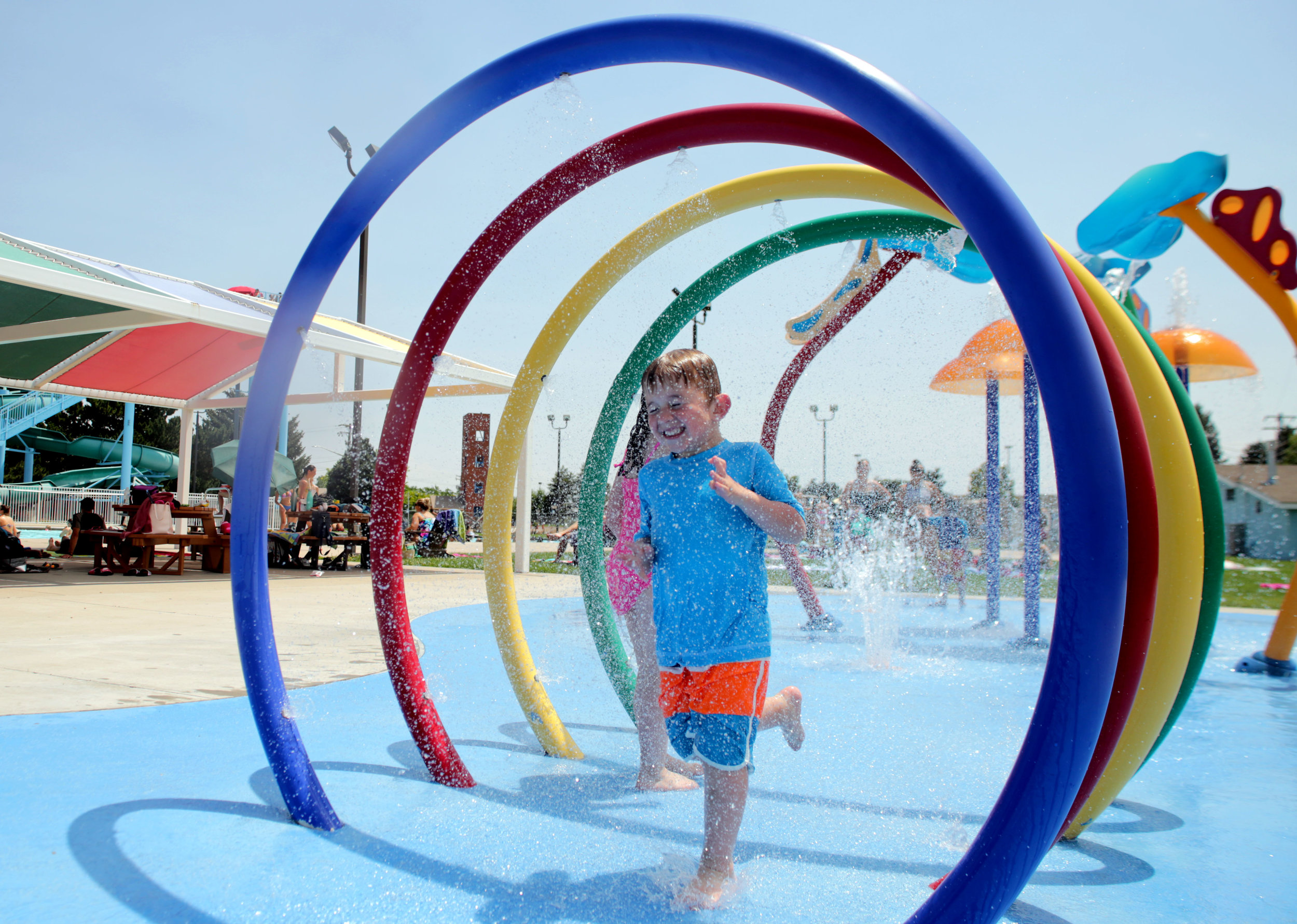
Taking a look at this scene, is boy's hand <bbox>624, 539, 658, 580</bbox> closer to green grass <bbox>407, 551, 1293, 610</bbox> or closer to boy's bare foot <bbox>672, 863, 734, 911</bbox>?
boy's bare foot <bbox>672, 863, 734, 911</bbox>

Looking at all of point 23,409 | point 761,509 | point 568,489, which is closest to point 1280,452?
point 568,489

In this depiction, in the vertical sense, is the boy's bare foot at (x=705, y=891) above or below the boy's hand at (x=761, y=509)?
below

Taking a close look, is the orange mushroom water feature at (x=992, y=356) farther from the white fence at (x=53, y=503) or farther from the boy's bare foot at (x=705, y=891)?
the white fence at (x=53, y=503)

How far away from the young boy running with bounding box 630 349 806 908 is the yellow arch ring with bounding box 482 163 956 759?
107cm

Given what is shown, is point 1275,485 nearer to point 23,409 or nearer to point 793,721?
point 793,721

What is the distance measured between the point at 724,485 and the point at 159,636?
19.6 feet

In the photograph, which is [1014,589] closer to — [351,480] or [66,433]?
A: [351,480]

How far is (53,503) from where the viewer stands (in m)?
23.2

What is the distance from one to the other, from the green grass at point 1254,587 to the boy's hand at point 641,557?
695 centimetres

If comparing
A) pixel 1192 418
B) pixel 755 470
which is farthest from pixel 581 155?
pixel 1192 418

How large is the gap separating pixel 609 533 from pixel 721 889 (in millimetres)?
1590

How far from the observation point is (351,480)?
18.9 meters

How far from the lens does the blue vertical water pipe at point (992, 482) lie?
705cm

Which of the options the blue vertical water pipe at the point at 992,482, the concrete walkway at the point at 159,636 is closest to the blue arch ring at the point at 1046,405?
the concrete walkway at the point at 159,636
